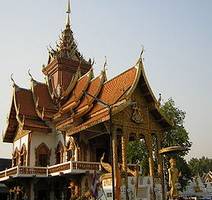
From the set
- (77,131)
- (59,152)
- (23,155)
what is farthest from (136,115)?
(23,155)

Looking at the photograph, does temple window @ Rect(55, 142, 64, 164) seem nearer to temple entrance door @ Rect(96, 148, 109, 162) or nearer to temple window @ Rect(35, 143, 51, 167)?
temple window @ Rect(35, 143, 51, 167)

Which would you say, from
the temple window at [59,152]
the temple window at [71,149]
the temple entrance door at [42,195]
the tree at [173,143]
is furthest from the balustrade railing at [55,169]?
the tree at [173,143]

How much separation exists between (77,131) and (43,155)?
200 inches

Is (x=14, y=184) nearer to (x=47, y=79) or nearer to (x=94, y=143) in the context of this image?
(x=94, y=143)

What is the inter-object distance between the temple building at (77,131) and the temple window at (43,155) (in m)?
0.07

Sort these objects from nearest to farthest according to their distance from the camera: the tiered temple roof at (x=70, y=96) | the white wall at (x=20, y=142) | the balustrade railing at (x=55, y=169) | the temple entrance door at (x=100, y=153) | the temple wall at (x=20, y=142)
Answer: the balustrade railing at (x=55, y=169) < the tiered temple roof at (x=70, y=96) < the temple entrance door at (x=100, y=153) < the white wall at (x=20, y=142) < the temple wall at (x=20, y=142)

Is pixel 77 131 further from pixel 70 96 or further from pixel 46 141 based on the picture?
pixel 70 96

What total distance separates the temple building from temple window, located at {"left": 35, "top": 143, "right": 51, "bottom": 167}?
7 cm

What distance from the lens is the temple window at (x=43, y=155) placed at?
2308 centimetres

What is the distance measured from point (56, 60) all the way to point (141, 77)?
11208 millimetres

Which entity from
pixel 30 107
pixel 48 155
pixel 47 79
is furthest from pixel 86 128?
pixel 47 79

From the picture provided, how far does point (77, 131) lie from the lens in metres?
19.6

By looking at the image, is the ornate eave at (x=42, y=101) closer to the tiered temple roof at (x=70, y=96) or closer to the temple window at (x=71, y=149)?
the tiered temple roof at (x=70, y=96)

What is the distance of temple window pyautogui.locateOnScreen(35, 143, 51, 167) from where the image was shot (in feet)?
75.7
